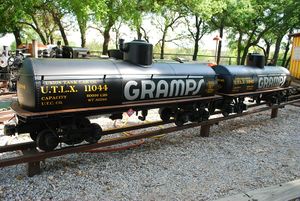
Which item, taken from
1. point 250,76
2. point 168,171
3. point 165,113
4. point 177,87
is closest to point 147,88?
point 177,87

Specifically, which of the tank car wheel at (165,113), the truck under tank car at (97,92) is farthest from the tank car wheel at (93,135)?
the tank car wheel at (165,113)

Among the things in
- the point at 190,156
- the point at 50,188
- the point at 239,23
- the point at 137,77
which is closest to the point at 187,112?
the point at 190,156

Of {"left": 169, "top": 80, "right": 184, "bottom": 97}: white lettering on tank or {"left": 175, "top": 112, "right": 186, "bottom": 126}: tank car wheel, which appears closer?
{"left": 169, "top": 80, "right": 184, "bottom": 97}: white lettering on tank

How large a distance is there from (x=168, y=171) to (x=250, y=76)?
581cm

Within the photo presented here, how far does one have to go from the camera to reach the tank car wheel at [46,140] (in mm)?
6004

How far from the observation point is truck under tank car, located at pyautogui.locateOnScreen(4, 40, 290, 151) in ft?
18.7

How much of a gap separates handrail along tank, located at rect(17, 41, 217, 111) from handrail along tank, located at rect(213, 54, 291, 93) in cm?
158

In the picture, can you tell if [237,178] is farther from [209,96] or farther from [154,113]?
[154,113]

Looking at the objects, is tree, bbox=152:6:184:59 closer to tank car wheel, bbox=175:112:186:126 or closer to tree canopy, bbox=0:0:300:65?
tree canopy, bbox=0:0:300:65

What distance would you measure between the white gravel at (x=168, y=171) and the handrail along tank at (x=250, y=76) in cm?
182

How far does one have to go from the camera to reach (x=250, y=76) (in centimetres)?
1077

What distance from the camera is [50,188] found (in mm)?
5496

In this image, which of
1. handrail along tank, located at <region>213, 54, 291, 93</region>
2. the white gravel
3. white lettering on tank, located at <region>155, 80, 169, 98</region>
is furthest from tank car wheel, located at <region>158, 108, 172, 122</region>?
handrail along tank, located at <region>213, 54, 291, 93</region>

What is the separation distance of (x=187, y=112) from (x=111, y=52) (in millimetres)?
2766
